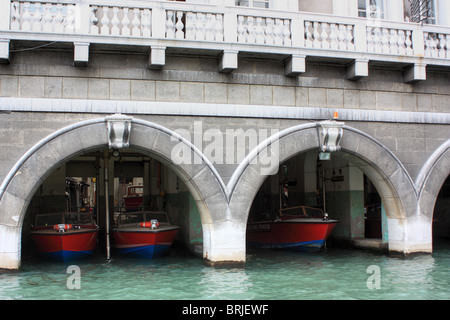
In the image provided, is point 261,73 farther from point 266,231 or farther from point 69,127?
point 266,231

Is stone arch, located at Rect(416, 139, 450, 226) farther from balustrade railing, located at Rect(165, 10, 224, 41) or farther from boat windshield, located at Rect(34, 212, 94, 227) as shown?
boat windshield, located at Rect(34, 212, 94, 227)

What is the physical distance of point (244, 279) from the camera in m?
9.70

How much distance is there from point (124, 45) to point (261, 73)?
10.4 ft

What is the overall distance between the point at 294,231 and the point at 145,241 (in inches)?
180

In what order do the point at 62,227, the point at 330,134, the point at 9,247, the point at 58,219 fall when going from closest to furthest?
the point at 9,247
the point at 330,134
the point at 62,227
the point at 58,219

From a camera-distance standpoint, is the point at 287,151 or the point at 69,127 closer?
the point at 69,127

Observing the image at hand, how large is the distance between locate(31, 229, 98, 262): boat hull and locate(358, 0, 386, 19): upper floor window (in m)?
9.47

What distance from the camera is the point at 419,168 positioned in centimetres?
1209

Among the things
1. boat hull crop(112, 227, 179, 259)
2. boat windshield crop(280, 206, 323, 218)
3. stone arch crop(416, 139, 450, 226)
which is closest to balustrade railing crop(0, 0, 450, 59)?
stone arch crop(416, 139, 450, 226)

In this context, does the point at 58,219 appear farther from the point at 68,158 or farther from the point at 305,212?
the point at 305,212

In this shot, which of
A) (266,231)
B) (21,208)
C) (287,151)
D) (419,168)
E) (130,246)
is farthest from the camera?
(266,231)

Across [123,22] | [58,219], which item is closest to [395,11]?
[123,22]

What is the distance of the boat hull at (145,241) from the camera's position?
13.5m
